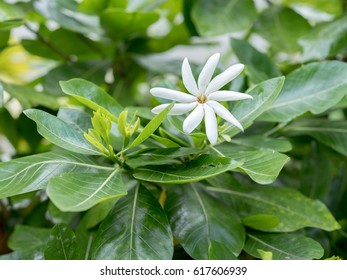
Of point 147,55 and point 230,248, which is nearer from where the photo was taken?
point 230,248

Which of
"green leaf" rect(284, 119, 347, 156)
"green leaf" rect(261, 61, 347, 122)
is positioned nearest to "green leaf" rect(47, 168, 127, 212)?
"green leaf" rect(261, 61, 347, 122)

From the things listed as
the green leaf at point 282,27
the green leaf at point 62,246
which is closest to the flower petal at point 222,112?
the green leaf at point 62,246

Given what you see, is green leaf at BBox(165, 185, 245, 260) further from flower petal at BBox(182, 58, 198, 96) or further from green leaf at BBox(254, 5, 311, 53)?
green leaf at BBox(254, 5, 311, 53)

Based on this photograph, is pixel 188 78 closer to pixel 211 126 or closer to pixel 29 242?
pixel 211 126

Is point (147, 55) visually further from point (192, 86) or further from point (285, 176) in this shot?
point (192, 86)

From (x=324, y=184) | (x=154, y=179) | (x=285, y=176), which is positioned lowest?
(x=285, y=176)

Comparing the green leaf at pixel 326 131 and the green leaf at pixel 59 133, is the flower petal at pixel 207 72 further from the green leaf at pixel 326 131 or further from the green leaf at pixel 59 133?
the green leaf at pixel 326 131
